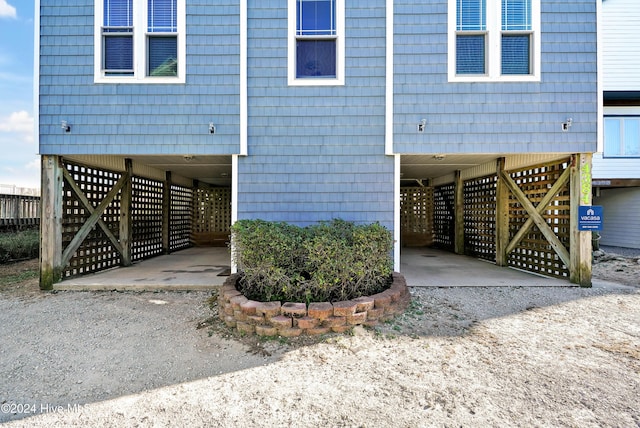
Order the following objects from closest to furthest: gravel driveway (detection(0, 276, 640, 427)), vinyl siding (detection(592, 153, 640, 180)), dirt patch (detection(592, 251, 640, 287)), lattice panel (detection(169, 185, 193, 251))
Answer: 1. gravel driveway (detection(0, 276, 640, 427))
2. dirt patch (detection(592, 251, 640, 287))
3. lattice panel (detection(169, 185, 193, 251))
4. vinyl siding (detection(592, 153, 640, 180))

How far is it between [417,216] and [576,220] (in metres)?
5.30

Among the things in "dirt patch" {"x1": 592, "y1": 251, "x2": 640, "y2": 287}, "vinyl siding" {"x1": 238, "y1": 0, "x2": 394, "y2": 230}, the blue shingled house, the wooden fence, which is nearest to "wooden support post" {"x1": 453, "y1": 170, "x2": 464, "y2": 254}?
"dirt patch" {"x1": 592, "y1": 251, "x2": 640, "y2": 287}

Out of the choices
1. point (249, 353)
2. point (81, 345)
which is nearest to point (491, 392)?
point (249, 353)

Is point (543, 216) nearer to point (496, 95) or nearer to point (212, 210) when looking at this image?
point (496, 95)

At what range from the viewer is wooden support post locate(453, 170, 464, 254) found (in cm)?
796

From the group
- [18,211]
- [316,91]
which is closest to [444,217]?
[316,91]

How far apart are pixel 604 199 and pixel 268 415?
13634 millimetres

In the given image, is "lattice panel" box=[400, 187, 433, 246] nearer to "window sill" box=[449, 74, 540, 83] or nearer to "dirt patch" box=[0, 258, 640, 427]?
"window sill" box=[449, 74, 540, 83]

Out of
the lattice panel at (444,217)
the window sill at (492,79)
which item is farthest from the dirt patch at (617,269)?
the window sill at (492,79)

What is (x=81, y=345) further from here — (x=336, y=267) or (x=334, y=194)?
(x=334, y=194)

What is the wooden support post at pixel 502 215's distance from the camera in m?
6.16

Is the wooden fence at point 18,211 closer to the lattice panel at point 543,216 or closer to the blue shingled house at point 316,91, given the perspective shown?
the blue shingled house at point 316,91

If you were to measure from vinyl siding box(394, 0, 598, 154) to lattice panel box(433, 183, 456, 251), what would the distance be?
159 inches

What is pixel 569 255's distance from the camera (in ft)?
15.9
